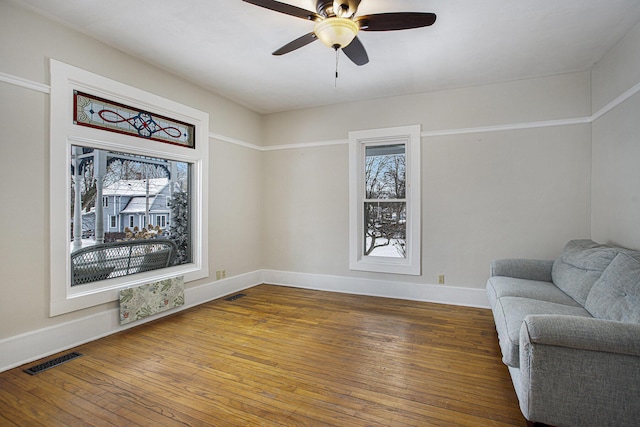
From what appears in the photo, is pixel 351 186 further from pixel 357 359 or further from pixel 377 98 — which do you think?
pixel 357 359

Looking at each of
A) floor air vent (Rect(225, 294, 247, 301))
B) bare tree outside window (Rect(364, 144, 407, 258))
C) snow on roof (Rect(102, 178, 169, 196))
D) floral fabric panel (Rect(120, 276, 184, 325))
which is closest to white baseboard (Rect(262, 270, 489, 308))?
bare tree outside window (Rect(364, 144, 407, 258))

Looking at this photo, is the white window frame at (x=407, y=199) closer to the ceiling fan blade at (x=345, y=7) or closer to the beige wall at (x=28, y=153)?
the ceiling fan blade at (x=345, y=7)

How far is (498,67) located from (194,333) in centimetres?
429

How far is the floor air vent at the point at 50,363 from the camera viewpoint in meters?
2.41

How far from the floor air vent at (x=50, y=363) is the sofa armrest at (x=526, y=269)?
4.01 meters

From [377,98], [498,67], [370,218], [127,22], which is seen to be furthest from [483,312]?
[127,22]

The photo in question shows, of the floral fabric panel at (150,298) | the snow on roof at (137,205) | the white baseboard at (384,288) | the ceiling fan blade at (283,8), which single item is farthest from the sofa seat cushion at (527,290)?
the snow on roof at (137,205)

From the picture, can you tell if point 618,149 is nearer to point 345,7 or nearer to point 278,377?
point 345,7

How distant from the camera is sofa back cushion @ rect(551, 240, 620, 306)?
2463 mm

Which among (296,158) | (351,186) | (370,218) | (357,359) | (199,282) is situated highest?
(296,158)

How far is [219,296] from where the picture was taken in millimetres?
4434

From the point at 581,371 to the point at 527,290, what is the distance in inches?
49.2

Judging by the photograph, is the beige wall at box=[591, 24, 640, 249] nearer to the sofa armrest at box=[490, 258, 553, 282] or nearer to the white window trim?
the sofa armrest at box=[490, 258, 553, 282]

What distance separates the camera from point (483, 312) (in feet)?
12.5
